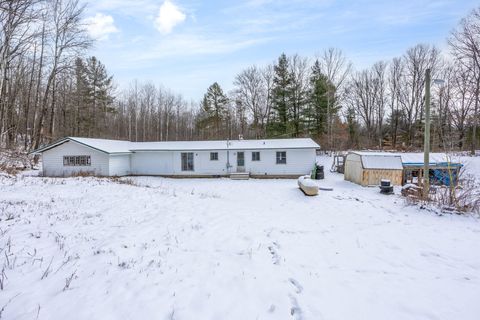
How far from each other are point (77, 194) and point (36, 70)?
23753mm

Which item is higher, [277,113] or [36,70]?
[36,70]

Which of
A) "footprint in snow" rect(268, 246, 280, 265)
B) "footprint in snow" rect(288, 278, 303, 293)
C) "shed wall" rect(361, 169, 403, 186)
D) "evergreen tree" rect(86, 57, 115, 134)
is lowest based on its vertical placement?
"footprint in snow" rect(268, 246, 280, 265)

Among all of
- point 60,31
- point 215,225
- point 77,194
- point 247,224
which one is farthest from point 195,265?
point 60,31

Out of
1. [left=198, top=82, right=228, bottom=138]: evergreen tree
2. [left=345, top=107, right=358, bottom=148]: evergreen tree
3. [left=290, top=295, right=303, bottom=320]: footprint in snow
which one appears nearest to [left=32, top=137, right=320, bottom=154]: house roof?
[left=198, top=82, right=228, bottom=138]: evergreen tree

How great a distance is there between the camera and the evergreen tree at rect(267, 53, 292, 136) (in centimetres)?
3228

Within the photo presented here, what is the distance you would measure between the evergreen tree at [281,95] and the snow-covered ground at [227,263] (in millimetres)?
24660

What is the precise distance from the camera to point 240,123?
38.4 m

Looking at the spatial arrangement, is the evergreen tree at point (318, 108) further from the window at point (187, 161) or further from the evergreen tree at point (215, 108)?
the window at point (187, 161)

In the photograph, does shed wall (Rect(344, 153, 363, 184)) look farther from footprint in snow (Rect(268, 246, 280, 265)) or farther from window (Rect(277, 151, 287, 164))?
footprint in snow (Rect(268, 246, 280, 265))

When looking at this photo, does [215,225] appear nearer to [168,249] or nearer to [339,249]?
[168,249]

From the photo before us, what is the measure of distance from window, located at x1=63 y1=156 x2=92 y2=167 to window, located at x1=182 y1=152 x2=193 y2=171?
7.03 meters

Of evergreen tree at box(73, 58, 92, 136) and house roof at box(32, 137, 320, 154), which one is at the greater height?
evergreen tree at box(73, 58, 92, 136)

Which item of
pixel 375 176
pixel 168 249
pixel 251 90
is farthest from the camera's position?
pixel 251 90

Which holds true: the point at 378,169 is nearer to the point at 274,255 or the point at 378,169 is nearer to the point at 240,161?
the point at 240,161
